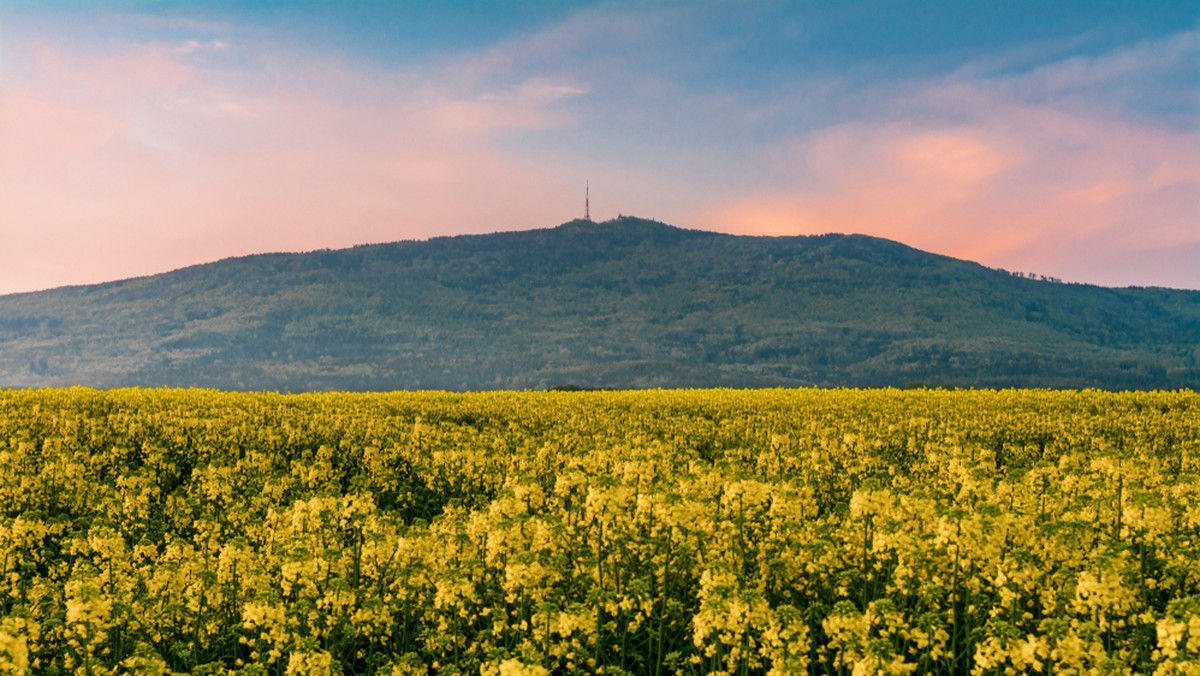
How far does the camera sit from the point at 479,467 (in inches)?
611

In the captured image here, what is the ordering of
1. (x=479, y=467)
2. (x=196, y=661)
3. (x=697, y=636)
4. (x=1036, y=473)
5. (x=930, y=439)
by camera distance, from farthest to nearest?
(x=930, y=439) → (x=479, y=467) → (x=1036, y=473) → (x=196, y=661) → (x=697, y=636)

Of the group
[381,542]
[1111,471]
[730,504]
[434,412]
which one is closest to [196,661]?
[381,542]

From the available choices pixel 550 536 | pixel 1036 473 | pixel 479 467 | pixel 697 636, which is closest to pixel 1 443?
pixel 479 467

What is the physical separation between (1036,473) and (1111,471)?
71.3 inches

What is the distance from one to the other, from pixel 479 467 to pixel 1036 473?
9.41 meters

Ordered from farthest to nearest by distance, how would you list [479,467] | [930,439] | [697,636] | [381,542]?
[930,439] < [479,467] < [381,542] < [697,636]

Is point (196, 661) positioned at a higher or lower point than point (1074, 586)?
lower

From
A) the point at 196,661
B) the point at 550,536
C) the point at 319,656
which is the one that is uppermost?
the point at 550,536

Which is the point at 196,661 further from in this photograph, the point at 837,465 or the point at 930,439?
the point at 930,439

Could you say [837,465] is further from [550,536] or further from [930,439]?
[550,536]

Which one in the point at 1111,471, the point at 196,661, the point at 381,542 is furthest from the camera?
the point at 1111,471

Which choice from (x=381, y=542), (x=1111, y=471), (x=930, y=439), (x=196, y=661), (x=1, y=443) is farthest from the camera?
(x=930, y=439)

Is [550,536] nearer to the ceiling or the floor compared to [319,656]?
nearer to the ceiling

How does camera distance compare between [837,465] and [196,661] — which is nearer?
[196,661]
